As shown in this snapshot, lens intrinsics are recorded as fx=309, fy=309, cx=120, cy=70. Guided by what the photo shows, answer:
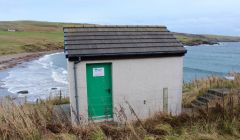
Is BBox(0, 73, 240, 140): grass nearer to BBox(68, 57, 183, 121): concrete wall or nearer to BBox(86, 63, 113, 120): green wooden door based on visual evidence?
BBox(68, 57, 183, 121): concrete wall

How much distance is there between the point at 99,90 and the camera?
9.82 m

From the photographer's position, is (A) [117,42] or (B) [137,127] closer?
(B) [137,127]

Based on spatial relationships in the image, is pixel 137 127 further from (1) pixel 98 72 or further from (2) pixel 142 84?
(2) pixel 142 84

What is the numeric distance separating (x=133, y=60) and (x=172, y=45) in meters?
1.53

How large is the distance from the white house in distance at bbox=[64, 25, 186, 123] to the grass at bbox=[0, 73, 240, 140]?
111 inches

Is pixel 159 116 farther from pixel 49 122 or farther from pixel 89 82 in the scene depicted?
pixel 89 82

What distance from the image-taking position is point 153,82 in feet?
33.6

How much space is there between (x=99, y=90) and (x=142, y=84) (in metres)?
1.44

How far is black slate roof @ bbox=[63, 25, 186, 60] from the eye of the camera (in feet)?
30.9

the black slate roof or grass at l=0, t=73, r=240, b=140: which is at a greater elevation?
the black slate roof

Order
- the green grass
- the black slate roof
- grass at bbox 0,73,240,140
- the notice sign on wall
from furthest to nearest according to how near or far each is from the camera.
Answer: the green grass → the notice sign on wall → the black slate roof → grass at bbox 0,73,240,140

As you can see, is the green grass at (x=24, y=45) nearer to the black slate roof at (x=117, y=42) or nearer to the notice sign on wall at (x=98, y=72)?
the black slate roof at (x=117, y=42)

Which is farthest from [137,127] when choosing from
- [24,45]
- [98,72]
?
[24,45]

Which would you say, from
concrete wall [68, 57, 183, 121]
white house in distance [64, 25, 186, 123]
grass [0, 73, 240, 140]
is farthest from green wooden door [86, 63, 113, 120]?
grass [0, 73, 240, 140]
